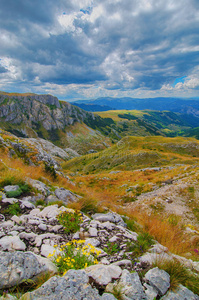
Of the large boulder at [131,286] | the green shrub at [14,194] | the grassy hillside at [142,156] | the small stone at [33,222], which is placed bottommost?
the grassy hillside at [142,156]

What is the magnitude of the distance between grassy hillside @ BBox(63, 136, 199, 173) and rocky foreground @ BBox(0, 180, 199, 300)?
47.9 m

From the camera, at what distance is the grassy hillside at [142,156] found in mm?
53250

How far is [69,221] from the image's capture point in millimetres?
5531

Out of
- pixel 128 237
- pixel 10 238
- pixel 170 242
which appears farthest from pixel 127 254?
pixel 10 238

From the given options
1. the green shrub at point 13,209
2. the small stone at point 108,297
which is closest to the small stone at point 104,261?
the small stone at point 108,297

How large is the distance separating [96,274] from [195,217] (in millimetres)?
14364

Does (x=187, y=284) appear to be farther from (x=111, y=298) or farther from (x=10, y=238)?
(x=10, y=238)

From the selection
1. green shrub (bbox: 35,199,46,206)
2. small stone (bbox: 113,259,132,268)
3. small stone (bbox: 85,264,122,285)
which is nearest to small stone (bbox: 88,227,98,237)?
small stone (bbox: 113,259,132,268)

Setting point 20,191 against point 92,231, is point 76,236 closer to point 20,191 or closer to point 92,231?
point 92,231

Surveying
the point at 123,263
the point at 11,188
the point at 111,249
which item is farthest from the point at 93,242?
the point at 11,188

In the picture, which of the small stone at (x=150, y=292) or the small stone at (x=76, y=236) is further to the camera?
the small stone at (x=76, y=236)

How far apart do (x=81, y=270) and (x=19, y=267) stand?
1.33 m

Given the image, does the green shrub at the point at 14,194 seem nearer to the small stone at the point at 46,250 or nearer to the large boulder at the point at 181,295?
the small stone at the point at 46,250

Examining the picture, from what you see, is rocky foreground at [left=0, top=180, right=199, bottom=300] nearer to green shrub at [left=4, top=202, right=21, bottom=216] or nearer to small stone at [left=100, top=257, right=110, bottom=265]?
small stone at [left=100, top=257, right=110, bottom=265]
